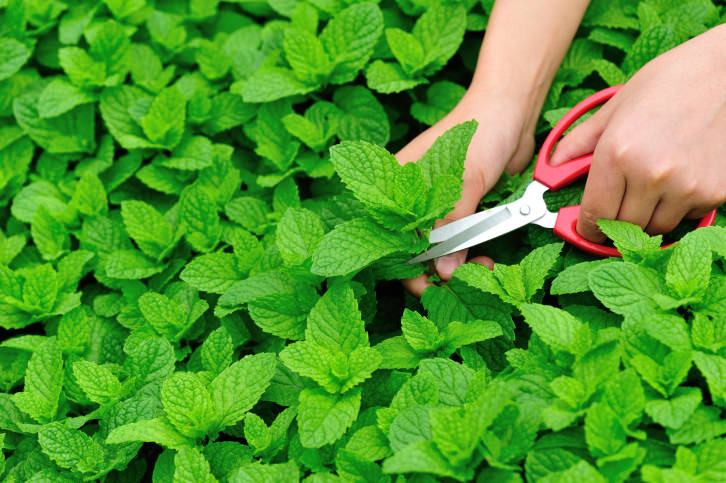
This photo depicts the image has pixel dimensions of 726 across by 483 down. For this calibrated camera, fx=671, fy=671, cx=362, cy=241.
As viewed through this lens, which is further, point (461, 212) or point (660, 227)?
point (461, 212)

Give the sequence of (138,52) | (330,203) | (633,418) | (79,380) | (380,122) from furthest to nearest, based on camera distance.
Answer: (138,52) < (380,122) < (330,203) < (79,380) < (633,418)

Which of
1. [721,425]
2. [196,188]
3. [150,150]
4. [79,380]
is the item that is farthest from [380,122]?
[721,425]

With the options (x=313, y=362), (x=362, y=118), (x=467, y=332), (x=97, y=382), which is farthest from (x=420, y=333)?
(x=362, y=118)

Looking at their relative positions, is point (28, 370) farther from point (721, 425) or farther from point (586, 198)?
point (721, 425)

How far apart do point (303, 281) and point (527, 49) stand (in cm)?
83

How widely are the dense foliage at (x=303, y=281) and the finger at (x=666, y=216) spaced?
0.23 ft

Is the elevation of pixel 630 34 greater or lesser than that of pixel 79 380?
greater

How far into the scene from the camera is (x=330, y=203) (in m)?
1.63

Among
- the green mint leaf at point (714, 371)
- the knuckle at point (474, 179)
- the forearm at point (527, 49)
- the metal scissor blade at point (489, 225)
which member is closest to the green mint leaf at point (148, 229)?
the metal scissor blade at point (489, 225)

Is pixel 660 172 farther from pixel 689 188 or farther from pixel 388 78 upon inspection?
pixel 388 78

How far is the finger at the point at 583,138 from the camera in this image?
1386mm

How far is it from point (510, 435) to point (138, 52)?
1645 mm

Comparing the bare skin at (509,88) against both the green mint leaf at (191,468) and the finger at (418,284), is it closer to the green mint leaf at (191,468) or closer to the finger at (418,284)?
the finger at (418,284)

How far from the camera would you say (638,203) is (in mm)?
1272
